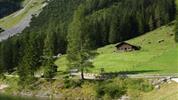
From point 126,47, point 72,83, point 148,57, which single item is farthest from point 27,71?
point 126,47

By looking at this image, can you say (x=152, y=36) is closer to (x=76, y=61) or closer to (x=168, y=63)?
(x=168, y=63)

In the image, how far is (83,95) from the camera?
83.6 m

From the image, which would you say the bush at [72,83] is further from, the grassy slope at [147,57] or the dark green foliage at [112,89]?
the grassy slope at [147,57]

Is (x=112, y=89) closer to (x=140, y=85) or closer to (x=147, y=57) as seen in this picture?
(x=140, y=85)

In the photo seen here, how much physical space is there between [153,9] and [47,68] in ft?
288

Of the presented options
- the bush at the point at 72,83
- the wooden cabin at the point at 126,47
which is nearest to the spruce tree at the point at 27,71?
the bush at the point at 72,83

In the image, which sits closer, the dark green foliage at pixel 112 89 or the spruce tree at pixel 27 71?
the dark green foliage at pixel 112 89

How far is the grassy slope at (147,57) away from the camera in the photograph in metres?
93.9

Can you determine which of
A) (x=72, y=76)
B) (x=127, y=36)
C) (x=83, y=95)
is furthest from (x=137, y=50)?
(x=83, y=95)

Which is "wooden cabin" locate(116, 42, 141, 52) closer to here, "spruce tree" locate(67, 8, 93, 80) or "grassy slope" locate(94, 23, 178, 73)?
"grassy slope" locate(94, 23, 178, 73)

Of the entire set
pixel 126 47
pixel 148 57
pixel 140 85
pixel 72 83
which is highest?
pixel 126 47

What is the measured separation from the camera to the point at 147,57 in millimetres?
111875

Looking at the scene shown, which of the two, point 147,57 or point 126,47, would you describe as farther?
point 126,47

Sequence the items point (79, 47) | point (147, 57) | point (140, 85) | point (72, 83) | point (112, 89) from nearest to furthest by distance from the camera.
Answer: point (140, 85) < point (112, 89) < point (72, 83) < point (79, 47) < point (147, 57)
